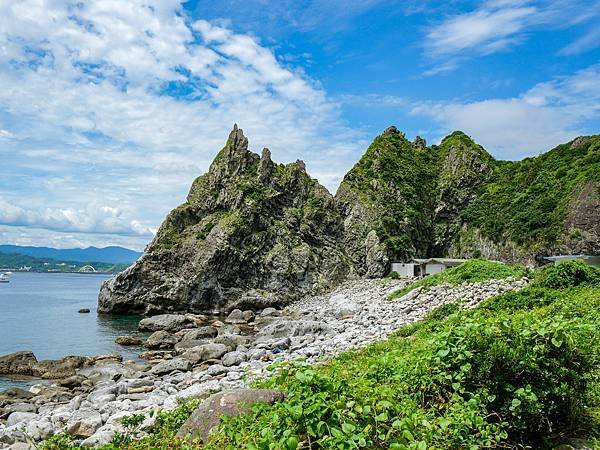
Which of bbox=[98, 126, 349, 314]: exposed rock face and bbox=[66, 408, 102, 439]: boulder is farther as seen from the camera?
bbox=[98, 126, 349, 314]: exposed rock face

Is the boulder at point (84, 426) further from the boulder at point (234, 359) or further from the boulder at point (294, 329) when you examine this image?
the boulder at point (294, 329)

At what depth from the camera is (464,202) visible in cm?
9162

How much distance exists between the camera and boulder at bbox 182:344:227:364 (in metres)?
25.9

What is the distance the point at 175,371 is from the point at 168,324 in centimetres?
1929

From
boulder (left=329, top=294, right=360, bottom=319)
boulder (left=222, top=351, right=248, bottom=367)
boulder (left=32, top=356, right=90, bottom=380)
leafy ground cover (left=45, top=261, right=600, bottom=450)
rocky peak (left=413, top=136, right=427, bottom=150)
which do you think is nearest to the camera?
leafy ground cover (left=45, top=261, right=600, bottom=450)

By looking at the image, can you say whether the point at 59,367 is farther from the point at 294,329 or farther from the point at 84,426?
the point at 84,426

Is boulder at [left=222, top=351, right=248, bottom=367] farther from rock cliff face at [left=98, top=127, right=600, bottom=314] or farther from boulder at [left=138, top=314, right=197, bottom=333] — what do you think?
rock cliff face at [left=98, top=127, right=600, bottom=314]

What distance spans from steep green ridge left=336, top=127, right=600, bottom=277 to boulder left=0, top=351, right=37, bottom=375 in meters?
50.3

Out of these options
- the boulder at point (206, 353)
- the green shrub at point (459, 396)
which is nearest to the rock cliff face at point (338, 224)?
the boulder at point (206, 353)

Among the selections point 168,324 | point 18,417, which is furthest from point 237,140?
point 18,417

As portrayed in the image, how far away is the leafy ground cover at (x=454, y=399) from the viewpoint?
5141 millimetres

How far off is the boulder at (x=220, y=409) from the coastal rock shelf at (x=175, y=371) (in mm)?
3777

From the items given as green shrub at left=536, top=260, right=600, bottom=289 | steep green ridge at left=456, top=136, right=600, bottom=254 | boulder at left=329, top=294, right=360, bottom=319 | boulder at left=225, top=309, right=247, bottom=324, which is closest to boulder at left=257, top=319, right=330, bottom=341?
boulder at left=329, top=294, right=360, bottom=319

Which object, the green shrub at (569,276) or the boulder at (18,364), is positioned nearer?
the green shrub at (569,276)
